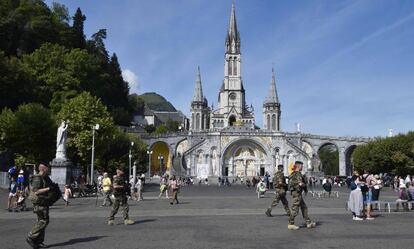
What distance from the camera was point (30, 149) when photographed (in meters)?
36.6

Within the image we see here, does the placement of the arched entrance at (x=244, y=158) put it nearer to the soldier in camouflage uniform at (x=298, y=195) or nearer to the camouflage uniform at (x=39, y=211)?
the soldier in camouflage uniform at (x=298, y=195)

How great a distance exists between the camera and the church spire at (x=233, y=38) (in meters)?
95.8

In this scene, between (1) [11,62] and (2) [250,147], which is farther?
(2) [250,147]

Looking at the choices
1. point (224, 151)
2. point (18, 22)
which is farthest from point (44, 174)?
point (224, 151)

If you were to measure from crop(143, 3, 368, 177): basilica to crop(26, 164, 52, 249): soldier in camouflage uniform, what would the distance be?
190 feet

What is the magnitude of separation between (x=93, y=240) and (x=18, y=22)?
48199 millimetres

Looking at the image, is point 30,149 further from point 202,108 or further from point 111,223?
point 202,108

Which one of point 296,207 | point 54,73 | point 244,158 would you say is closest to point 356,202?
point 296,207

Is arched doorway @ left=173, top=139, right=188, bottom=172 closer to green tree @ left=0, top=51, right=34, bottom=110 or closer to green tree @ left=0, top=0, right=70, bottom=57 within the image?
green tree @ left=0, top=0, right=70, bottom=57

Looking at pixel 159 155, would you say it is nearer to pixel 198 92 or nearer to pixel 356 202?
pixel 198 92

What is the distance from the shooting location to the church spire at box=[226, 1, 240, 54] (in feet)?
314

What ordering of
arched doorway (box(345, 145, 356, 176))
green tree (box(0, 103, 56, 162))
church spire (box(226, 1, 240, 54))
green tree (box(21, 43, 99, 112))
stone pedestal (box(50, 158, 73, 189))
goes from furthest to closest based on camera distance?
church spire (box(226, 1, 240, 54))
arched doorway (box(345, 145, 356, 176))
green tree (box(21, 43, 99, 112))
green tree (box(0, 103, 56, 162))
stone pedestal (box(50, 158, 73, 189))

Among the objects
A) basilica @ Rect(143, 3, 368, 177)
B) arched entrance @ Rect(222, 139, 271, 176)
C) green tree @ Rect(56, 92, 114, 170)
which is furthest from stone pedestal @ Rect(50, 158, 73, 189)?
arched entrance @ Rect(222, 139, 271, 176)

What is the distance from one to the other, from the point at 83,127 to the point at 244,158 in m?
41.9
